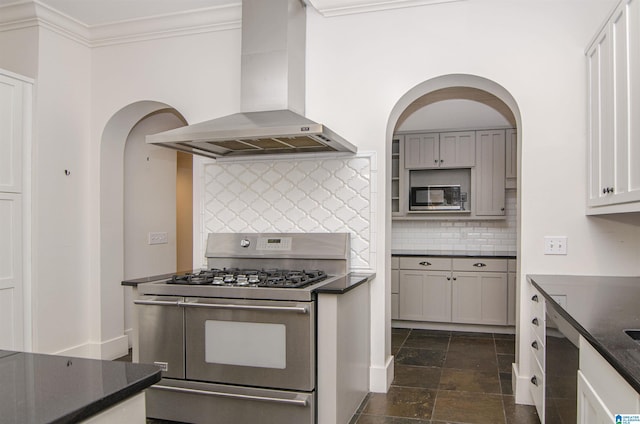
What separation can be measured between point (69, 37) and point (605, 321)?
407cm

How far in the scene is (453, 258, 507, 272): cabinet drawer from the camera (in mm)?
4969

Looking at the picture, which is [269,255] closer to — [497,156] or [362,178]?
[362,178]

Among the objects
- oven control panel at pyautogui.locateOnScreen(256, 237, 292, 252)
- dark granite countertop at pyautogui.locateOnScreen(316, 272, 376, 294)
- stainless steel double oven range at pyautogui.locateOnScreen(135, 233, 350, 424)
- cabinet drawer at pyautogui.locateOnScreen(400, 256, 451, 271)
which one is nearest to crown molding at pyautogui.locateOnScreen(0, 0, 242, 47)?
oven control panel at pyautogui.locateOnScreen(256, 237, 292, 252)

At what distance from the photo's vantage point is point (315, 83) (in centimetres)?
339

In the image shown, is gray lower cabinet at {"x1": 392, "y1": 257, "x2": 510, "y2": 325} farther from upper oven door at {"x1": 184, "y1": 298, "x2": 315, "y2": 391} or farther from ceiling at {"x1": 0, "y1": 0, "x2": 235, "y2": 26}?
ceiling at {"x1": 0, "y1": 0, "x2": 235, "y2": 26}

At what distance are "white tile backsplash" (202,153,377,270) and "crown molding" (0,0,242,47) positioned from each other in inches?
42.5

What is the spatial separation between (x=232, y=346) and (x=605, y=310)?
1839mm

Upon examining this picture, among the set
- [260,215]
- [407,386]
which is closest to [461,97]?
[260,215]

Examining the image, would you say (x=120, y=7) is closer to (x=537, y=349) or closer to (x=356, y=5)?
(x=356, y=5)

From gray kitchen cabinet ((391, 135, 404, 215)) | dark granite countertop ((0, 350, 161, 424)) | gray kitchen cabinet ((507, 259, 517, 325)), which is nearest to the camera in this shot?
dark granite countertop ((0, 350, 161, 424))

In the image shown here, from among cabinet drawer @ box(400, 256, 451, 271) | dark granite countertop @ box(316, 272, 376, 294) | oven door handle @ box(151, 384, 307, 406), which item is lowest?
oven door handle @ box(151, 384, 307, 406)

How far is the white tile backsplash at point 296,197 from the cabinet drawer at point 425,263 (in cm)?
208

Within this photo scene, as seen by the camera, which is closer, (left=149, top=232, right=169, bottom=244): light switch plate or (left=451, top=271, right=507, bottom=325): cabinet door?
(left=149, top=232, right=169, bottom=244): light switch plate

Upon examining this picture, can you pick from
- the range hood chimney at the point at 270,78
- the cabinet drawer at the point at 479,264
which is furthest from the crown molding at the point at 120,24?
the cabinet drawer at the point at 479,264
